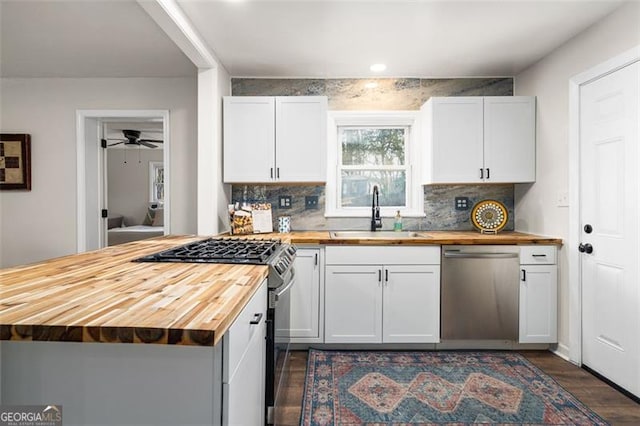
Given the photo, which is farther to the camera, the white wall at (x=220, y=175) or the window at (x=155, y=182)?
the window at (x=155, y=182)

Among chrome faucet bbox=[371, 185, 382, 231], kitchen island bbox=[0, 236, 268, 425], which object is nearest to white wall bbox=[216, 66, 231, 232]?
chrome faucet bbox=[371, 185, 382, 231]

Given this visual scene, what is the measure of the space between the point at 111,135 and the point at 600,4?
715 cm

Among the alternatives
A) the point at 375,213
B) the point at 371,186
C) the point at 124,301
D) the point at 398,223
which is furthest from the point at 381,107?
the point at 124,301

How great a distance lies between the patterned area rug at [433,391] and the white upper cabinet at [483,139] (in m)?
1.49

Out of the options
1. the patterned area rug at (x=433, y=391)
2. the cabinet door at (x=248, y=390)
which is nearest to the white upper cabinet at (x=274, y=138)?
the patterned area rug at (x=433, y=391)

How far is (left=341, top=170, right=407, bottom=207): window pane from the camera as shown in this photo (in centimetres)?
346

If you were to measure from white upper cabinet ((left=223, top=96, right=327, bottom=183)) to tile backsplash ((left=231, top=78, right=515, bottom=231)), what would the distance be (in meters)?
0.35

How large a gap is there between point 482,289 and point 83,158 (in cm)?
409

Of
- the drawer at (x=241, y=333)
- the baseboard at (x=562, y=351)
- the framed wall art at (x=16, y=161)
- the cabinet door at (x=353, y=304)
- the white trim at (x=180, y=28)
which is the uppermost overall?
the white trim at (x=180, y=28)

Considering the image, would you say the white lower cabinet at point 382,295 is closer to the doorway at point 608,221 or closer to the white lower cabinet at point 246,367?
the doorway at point 608,221

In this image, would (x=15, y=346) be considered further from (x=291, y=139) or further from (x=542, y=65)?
(x=542, y=65)

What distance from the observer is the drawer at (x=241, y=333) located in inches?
34.0

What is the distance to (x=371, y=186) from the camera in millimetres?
3471

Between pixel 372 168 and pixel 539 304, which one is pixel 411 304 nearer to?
pixel 539 304
